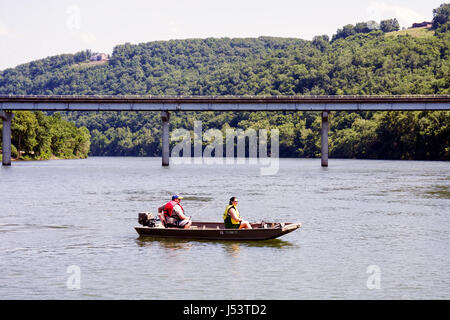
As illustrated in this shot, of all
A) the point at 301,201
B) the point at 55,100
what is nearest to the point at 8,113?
the point at 55,100

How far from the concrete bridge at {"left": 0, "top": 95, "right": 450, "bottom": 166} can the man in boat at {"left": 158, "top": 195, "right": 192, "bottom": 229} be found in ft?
303

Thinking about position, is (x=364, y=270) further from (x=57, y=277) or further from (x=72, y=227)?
(x=72, y=227)

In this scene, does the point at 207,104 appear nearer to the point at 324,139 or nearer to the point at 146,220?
the point at 324,139

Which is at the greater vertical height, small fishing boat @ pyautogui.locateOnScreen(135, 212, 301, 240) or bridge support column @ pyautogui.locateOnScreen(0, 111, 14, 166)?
bridge support column @ pyautogui.locateOnScreen(0, 111, 14, 166)

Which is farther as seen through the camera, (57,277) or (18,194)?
(18,194)

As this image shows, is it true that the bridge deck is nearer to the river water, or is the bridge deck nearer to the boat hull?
the river water

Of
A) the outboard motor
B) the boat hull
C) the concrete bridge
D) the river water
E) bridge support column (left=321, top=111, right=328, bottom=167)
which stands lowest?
the river water

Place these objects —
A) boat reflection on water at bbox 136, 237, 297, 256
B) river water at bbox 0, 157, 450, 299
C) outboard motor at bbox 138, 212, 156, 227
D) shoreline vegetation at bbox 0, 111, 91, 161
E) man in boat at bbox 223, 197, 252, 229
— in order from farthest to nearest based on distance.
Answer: shoreline vegetation at bbox 0, 111, 91, 161 → outboard motor at bbox 138, 212, 156, 227 → man in boat at bbox 223, 197, 252, 229 → boat reflection on water at bbox 136, 237, 297, 256 → river water at bbox 0, 157, 450, 299

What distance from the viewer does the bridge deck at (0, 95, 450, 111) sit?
→ 123 meters

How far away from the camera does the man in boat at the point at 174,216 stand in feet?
111

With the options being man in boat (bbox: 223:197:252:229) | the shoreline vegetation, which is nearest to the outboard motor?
man in boat (bbox: 223:197:252:229)

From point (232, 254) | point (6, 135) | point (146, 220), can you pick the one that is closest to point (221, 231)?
point (232, 254)
